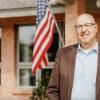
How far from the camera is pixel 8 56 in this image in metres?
11.1

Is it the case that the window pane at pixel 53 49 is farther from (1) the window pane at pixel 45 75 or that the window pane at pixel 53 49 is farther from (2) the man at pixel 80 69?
(2) the man at pixel 80 69

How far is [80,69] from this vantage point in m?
3.21

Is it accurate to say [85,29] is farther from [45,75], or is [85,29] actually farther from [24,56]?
[24,56]

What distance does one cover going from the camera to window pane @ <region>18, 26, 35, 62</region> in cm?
1115

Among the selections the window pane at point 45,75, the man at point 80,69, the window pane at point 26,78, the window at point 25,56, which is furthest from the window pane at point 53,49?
the man at point 80,69

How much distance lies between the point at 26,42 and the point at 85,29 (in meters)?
8.06

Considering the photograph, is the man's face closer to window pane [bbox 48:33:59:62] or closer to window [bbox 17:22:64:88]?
window pane [bbox 48:33:59:62]

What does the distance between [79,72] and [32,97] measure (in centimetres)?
711

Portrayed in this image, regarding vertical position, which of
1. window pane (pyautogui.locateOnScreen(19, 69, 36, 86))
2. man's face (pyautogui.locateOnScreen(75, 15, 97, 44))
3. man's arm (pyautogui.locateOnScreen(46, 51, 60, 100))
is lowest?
window pane (pyautogui.locateOnScreen(19, 69, 36, 86))

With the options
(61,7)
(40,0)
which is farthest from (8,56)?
(40,0)

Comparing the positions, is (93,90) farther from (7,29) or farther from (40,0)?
(7,29)

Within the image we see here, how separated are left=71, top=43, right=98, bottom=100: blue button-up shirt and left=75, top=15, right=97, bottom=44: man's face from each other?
3.9 inches

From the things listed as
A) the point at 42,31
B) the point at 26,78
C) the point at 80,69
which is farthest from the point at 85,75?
the point at 26,78

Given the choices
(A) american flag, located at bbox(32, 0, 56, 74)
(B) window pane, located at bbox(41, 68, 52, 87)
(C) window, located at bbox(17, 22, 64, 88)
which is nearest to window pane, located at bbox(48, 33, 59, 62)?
(B) window pane, located at bbox(41, 68, 52, 87)
